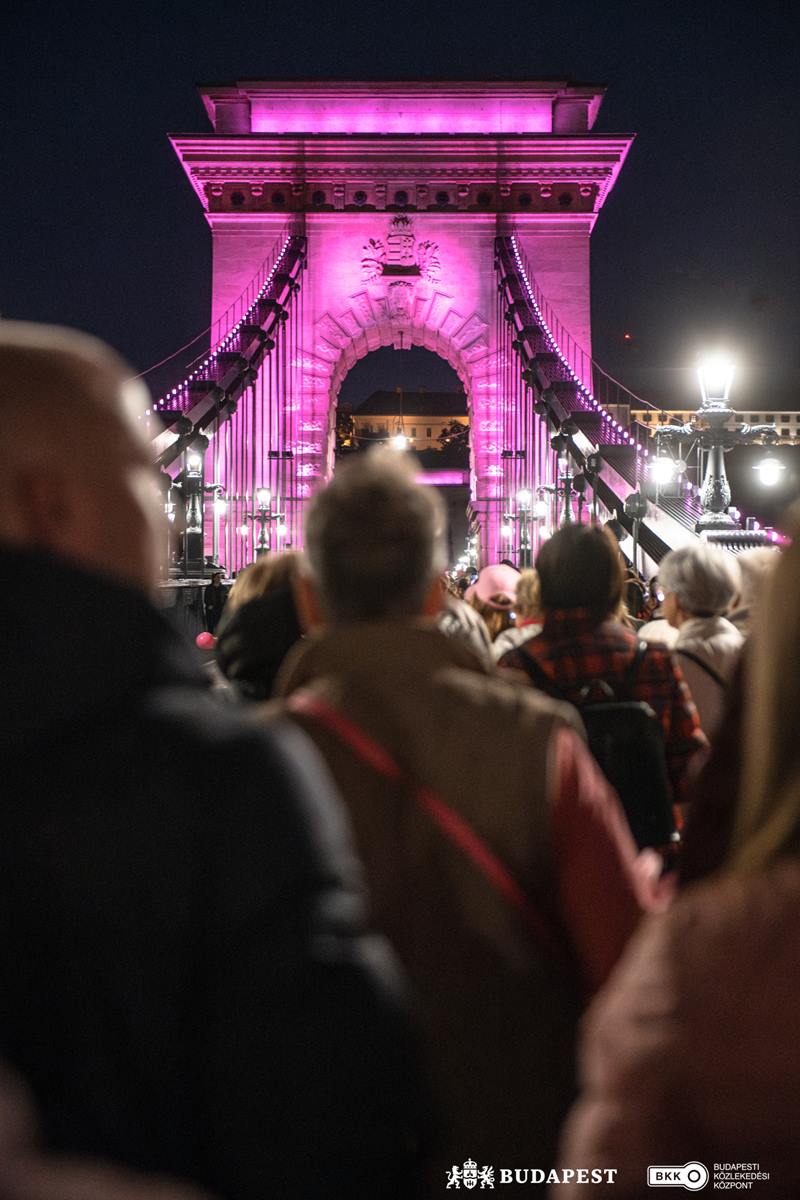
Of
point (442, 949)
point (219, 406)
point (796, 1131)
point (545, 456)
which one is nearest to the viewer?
point (796, 1131)

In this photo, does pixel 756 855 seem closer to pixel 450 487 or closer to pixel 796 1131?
pixel 796 1131

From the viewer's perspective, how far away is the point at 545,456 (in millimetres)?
32188

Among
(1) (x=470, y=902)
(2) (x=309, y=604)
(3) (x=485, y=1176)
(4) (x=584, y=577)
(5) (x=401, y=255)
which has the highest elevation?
(5) (x=401, y=255)

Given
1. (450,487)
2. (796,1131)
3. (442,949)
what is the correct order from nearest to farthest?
1. (796,1131)
2. (442,949)
3. (450,487)

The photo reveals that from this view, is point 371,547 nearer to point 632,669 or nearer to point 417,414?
point 632,669

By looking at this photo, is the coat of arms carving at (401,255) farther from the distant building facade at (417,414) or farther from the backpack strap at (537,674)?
the distant building facade at (417,414)

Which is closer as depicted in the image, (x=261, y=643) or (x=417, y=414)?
(x=261, y=643)

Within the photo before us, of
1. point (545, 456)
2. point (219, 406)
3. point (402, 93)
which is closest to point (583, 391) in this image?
point (545, 456)

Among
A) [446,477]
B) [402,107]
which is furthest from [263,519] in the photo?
[446,477]

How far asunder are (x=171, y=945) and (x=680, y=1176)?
1.72 feet

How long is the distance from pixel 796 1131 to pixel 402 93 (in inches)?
1513

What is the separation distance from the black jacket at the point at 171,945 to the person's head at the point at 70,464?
87 millimetres

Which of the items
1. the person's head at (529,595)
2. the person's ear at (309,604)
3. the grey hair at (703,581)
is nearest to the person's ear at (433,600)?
the person's ear at (309,604)

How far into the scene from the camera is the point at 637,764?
2.78m
